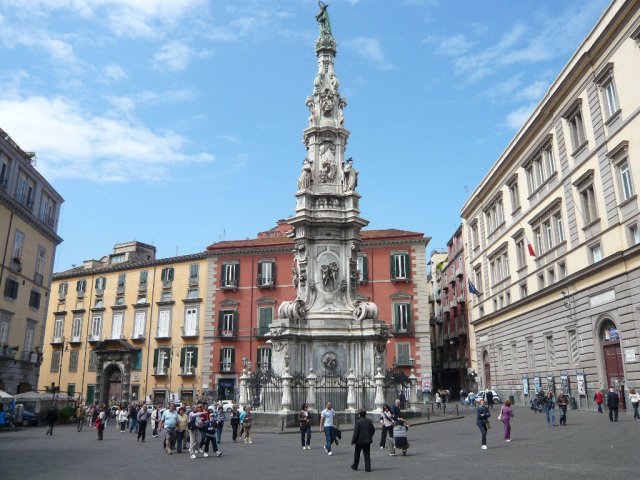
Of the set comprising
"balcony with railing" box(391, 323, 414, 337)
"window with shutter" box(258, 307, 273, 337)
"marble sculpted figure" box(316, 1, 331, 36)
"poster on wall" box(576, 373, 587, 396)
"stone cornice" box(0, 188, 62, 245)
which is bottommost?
"poster on wall" box(576, 373, 587, 396)

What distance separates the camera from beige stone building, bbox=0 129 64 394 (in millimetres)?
37531

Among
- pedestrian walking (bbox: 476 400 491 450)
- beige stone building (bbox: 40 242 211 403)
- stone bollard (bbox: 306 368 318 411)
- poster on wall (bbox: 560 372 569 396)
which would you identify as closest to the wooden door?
poster on wall (bbox: 560 372 569 396)

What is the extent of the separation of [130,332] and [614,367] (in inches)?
1637

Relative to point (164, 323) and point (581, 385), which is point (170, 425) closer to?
point (581, 385)

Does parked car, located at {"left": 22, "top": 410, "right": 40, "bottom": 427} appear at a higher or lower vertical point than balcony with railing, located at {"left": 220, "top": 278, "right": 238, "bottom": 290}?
lower

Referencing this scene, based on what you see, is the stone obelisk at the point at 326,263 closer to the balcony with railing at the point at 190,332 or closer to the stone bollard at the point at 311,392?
the stone bollard at the point at 311,392

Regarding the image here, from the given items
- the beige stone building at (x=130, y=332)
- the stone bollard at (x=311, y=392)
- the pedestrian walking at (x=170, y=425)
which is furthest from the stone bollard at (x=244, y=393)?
the beige stone building at (x=130, y=332)

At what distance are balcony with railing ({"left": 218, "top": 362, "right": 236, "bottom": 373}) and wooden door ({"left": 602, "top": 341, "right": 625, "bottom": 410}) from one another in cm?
3060

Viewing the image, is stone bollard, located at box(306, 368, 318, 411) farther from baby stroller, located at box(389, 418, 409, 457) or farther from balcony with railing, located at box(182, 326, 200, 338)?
A: balcony with railing, located at box(182, 326, 200, 338)

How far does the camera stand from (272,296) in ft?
167

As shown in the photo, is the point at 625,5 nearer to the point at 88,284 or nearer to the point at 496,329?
the point at 496,329

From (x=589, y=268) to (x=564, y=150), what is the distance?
723cm

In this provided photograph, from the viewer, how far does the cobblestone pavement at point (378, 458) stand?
12.2 metres

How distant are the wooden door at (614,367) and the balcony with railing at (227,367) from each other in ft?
100
